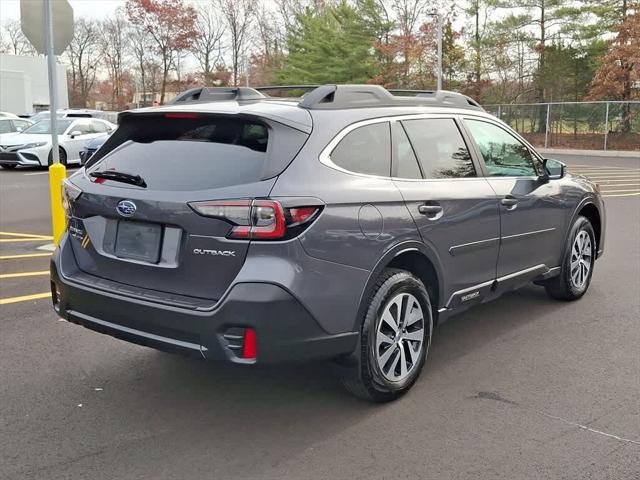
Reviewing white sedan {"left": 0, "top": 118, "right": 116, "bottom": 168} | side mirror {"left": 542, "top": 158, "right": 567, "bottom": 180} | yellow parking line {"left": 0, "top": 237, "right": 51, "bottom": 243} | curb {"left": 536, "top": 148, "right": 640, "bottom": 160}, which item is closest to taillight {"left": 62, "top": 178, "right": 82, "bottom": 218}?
side mirror {"left": 542, "top": 158, "right": 567, "bottom": 180}

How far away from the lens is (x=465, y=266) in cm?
433

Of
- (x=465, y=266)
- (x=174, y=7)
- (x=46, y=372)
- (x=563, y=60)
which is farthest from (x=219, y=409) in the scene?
(x=174, y=7)

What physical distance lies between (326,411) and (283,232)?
1.15 m

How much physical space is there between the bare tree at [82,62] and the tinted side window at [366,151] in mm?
80068

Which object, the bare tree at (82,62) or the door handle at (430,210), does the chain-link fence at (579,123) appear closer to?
the door handle at (430,210)

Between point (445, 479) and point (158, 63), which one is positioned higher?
point (158, 63)

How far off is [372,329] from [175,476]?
4.04ft

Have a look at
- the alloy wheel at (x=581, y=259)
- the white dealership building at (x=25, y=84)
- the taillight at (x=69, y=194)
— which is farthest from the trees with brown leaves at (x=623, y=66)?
the white dealership building at (x=25, y=84)

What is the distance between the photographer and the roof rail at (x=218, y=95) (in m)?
4.12

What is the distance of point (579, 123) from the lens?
30.5 meters

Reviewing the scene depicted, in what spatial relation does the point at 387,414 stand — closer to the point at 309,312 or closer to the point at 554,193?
the point at 309,312

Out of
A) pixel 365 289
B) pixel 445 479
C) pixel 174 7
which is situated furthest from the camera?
pixel 174 7

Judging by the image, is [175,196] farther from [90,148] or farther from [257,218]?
[90,148]

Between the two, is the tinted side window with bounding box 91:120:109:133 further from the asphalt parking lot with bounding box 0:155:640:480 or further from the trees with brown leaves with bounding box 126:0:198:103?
the trees with brown leaves with bounding box 126:0:198:103
